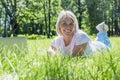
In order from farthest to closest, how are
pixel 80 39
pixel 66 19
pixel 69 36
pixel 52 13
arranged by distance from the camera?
pixel 52 13 → pixel 69 36 → pixel 80 39 → pixel 66 19

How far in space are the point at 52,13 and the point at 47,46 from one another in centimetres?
5043

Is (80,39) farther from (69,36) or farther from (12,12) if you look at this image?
(12,12)

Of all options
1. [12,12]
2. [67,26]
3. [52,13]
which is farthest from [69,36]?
[52,13]

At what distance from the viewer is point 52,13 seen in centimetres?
5734

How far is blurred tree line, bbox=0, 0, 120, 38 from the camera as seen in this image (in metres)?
47.2

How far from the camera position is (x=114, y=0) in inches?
2391

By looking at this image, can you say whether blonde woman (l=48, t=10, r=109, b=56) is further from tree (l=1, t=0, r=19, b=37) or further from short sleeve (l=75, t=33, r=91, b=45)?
tree (l=1, t=0, r=19, b=37)

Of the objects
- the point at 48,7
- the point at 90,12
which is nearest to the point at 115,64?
the point at 48,7

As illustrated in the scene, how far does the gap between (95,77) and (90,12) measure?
59024 millimetres

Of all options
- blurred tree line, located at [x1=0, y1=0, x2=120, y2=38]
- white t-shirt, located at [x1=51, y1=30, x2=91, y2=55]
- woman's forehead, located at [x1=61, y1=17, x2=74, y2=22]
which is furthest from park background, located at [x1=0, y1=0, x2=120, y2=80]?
woman's forehead, located at [x1=61, y1=17, x2=74, y2=22]

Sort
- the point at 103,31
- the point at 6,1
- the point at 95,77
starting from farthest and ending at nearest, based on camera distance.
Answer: the point at 6,1 → the point at 103,31 → the point at 95,77

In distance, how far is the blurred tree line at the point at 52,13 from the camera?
47.2 m

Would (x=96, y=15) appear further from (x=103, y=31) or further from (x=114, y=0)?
(x=103, y=31)

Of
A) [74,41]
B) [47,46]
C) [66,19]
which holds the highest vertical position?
[66,19]
